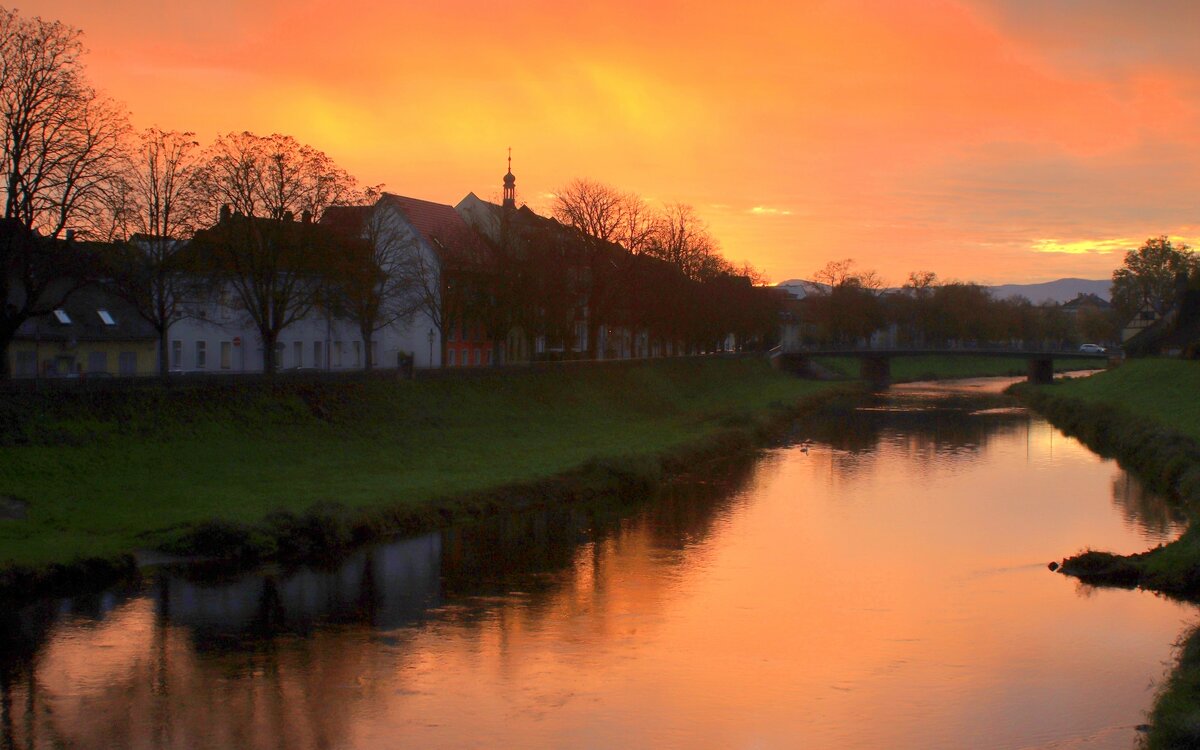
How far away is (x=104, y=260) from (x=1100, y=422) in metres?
45.2

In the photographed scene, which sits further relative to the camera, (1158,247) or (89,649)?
(1158,247)

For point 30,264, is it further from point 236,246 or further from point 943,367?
point 943,367

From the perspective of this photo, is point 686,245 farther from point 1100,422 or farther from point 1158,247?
point 1158,247

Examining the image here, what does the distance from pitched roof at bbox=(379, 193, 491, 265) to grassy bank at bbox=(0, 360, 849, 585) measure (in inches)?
470

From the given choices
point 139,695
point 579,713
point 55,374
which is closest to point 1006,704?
point 579,713

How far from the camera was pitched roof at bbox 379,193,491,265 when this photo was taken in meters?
65.9

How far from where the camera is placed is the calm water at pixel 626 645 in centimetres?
1551

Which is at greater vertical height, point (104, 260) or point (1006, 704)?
point (104, 260)

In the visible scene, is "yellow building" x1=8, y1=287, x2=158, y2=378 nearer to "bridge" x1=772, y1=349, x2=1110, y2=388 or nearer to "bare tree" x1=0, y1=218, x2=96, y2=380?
"bare tree" x1=0, y1=218, x2=96, y2=380

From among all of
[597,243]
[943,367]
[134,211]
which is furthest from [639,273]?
[943,367]

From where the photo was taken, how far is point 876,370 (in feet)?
356

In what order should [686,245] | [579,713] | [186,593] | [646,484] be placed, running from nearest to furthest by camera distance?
[579,713], [186,593], [646,484], [686,245]

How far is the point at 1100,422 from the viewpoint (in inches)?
2200

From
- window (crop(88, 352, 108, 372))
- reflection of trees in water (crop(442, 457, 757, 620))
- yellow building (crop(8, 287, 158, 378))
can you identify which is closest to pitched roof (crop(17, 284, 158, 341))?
yellow building (crop(8, 287, 158, 378))
